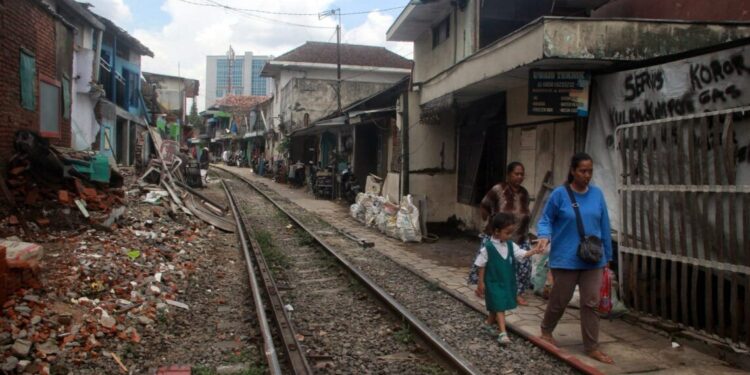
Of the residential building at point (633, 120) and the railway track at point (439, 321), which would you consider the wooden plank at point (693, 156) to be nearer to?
the residential building at point (633, 120)

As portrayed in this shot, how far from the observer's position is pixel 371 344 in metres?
5.14

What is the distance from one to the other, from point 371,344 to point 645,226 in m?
2.87

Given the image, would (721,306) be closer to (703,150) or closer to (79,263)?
(703,150)

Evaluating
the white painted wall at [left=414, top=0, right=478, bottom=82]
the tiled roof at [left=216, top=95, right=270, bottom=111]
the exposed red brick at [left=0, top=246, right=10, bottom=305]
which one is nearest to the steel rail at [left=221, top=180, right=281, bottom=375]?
the exposed red brick at [left=0, top=246, right=10, bottom=305]

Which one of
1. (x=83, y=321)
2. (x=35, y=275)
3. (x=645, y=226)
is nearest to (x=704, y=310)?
(x=645, y=226)

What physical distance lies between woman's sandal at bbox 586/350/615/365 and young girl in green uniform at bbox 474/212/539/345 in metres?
0.73

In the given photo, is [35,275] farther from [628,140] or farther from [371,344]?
[628,140]

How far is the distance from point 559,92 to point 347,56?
29.7m

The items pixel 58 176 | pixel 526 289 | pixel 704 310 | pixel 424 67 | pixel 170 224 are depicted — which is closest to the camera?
pixel 704 310

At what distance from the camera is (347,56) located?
35.4 meters

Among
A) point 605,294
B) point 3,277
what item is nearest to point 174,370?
point 3,277

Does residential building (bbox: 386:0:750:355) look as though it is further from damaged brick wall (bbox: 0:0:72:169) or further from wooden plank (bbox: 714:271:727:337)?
damaged brick wall (bbox: 0:0:72:169)

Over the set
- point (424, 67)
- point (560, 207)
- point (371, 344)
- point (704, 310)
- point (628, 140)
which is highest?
point (424, 67)

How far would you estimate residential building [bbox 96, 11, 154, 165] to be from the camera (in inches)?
670
